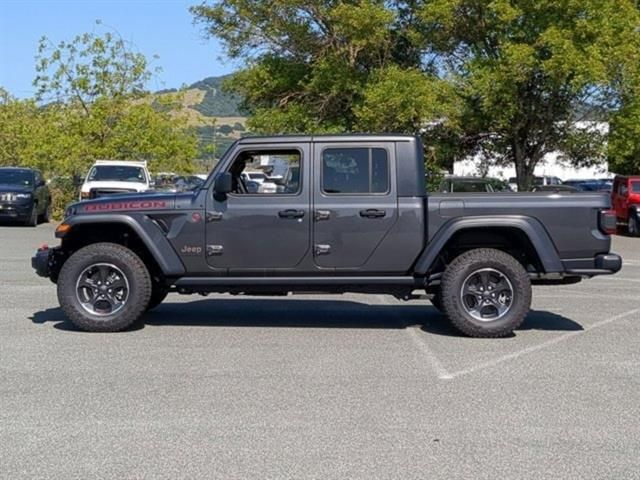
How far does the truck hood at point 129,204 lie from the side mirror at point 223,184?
1.59 ft

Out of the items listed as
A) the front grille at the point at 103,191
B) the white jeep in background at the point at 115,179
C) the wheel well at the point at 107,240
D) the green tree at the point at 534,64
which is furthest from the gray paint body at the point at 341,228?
the green tree at the point at 534,64

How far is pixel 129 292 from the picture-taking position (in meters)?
9.10

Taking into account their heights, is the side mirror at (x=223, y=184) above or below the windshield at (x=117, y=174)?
below

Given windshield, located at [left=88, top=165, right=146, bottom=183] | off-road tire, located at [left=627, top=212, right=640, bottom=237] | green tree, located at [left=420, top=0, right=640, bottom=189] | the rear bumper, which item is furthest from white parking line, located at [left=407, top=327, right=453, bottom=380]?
off-road tire, located at [left=627, top=212, right=640, bottom=237]

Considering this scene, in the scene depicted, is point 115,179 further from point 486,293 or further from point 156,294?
point 486,293

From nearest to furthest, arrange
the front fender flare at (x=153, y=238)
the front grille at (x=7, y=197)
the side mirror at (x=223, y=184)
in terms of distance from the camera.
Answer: the side mirror at (x=223, y=184) → the front fender flare at (x=153, y=238) → the front grille at (x=7, y=197)

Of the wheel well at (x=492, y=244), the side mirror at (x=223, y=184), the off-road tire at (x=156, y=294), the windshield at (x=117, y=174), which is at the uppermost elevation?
the windshield at (x=117, y=174)

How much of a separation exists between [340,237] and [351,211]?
10.7 inches

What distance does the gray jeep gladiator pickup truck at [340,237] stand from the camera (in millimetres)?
8883

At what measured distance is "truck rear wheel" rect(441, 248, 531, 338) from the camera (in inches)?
352

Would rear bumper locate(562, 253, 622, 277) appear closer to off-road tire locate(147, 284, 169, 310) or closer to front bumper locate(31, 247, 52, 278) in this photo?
off-road tire locate(147, 284, 169, 310)

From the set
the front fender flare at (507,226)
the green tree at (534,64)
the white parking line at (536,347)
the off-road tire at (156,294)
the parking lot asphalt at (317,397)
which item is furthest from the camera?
the green tree at (534,64)

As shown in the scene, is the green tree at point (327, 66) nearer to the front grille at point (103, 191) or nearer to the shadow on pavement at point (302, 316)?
the front grille at point (103, 191)

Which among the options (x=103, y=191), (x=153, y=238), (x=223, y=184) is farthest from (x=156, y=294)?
(x=103, y=191)
